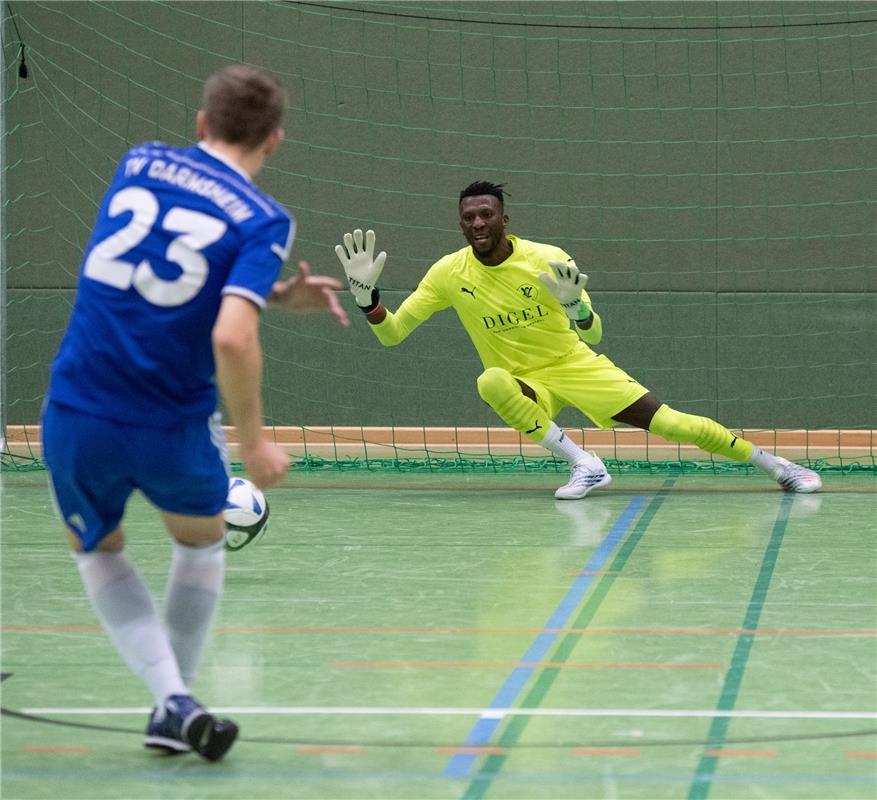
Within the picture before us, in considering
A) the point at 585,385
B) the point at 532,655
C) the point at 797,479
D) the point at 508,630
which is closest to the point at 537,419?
the point at 585,385

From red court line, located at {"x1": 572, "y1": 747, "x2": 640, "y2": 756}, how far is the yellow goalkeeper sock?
453 centimetres

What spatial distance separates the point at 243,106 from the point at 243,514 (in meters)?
2.77

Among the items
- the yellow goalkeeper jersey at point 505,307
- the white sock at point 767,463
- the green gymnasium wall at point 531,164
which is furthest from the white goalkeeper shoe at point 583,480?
the green gymnasium wall at point 531,164

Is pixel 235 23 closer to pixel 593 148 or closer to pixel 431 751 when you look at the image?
pixel 593 148

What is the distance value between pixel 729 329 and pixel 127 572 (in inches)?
317

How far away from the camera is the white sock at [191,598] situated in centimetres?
353

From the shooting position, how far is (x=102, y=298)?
3.31 metres

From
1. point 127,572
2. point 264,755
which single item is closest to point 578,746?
point 264,755

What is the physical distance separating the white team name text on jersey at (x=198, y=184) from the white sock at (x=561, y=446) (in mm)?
5071

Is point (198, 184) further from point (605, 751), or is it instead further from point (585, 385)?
point (585, 385)

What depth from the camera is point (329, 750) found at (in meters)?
3.57

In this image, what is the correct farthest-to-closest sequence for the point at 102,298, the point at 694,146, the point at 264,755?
the point at 694,146 → the point at 264,755 → the point at 102,298

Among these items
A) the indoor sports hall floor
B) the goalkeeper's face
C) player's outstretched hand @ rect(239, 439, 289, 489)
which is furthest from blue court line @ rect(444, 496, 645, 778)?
the goalkeeper's face

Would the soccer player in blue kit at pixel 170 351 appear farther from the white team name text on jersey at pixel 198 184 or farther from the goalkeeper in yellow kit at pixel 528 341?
the goalkeeper in yellow kit at pixel 528 341
